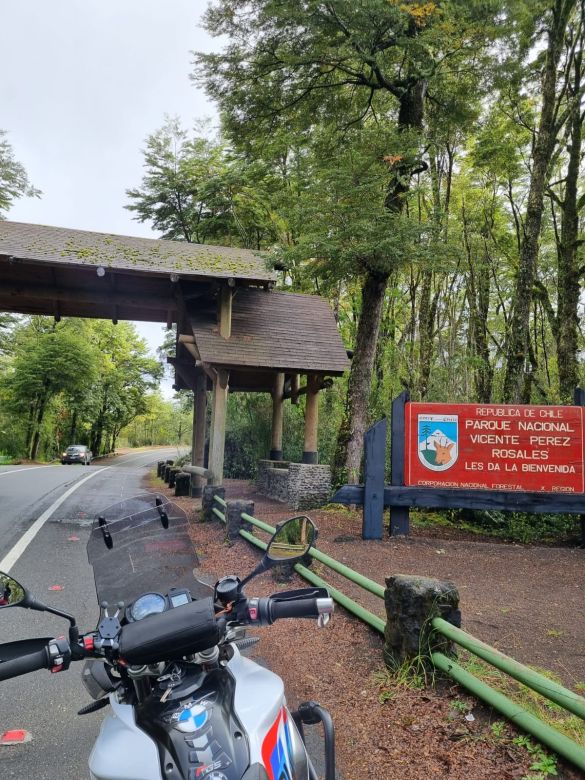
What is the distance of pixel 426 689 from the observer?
3664 millimetres

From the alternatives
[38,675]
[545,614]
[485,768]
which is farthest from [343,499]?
[485,768]

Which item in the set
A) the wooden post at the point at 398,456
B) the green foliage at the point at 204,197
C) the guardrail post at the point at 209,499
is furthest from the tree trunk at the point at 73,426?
the wooden post at the point at 398,456

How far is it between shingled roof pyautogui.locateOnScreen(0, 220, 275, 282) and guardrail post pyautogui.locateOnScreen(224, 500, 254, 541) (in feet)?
18.5

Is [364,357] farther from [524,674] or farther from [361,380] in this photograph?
[524,674]

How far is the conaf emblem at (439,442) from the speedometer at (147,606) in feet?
25.3

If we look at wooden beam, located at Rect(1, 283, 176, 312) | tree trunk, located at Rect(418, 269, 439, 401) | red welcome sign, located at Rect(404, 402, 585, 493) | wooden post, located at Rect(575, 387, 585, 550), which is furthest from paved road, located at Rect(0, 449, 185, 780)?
tree trunk, located at Rect(418, 269, 439, 401)

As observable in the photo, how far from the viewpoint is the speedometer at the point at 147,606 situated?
1.82 m

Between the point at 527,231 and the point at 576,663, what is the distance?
9.19m

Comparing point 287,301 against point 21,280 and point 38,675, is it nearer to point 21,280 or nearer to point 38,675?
point 21,280

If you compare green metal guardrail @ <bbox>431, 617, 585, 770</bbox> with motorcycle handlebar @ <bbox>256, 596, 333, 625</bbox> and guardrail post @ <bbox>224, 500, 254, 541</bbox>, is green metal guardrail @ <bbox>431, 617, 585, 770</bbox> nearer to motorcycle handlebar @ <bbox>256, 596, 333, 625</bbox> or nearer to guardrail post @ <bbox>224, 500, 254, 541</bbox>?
motorcycle handlebar @ <bbox>256, 596, 333, 625</bbox>

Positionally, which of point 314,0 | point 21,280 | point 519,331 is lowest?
point 519,331

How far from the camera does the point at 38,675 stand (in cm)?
436

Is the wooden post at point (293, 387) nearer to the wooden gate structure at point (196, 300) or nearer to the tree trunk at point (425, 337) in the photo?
the wooden gate structure at point (196, 300)

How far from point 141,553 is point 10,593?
737mm
